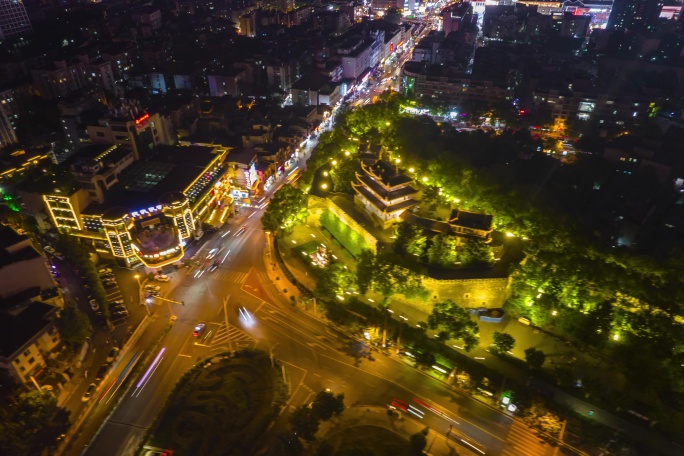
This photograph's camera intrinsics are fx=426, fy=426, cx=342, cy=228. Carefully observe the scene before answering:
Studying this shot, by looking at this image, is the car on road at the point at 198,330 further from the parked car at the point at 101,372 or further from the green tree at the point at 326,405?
the green tree at the point at 326,405

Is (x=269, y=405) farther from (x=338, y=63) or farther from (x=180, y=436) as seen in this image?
(x=338, y=63)

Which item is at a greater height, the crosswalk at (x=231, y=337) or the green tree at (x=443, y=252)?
the green tree at (x=443, y=252)

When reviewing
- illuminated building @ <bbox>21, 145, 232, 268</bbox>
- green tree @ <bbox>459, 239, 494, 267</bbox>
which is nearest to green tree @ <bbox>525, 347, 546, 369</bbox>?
green tree @ <bbox>459, 239, 494, 267</bbox>

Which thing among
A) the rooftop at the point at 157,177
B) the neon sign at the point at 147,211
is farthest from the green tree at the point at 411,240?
the neon sign at the point at 147,211

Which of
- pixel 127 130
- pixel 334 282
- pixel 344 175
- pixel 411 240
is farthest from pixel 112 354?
pixel 127 130

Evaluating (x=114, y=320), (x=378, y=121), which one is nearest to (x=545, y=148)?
(x=378, y=121)

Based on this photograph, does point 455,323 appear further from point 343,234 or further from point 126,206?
point 126,206
